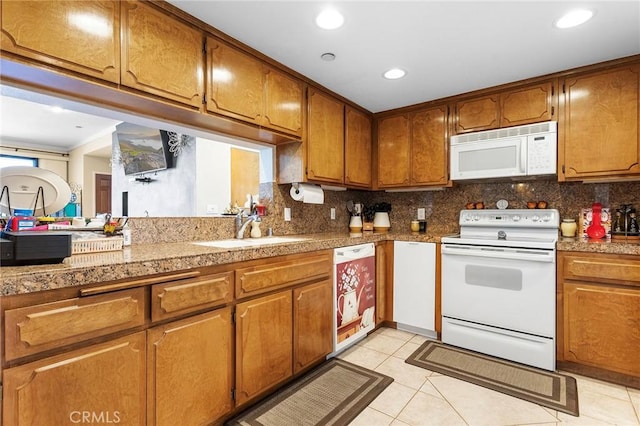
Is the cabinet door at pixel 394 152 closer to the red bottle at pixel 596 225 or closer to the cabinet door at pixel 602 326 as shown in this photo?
the red bottle at pixel 596 225

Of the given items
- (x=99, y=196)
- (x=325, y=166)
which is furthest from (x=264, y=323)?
(x=325, y=166)

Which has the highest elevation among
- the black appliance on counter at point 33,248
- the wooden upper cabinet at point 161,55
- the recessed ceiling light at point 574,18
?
the recessed ceiling light at point 574,18

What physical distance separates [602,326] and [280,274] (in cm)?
213

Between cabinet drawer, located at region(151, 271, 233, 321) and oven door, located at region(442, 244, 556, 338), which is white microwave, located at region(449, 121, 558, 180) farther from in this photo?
cabinet drawer, located at region(151, 271, 233, 321)

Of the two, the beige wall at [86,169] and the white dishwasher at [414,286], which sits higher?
the beige wall at [86,169]

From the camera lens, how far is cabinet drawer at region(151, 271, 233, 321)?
1341mm

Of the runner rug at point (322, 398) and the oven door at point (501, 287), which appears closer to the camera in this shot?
the runner rug at point (322, 398)

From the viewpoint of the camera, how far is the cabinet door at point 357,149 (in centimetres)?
304

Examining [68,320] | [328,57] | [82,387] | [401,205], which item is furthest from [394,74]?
[82,387]

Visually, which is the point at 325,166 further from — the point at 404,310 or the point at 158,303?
the point at 158,303

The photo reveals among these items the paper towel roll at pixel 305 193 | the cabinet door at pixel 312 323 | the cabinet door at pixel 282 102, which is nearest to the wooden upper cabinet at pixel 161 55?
the cabinet door at pixel 282 102

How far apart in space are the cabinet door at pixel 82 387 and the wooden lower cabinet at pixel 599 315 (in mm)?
2584

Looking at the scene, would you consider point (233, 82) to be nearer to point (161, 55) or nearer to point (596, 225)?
point (161, 55)

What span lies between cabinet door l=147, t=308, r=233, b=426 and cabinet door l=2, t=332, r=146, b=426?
57mm
